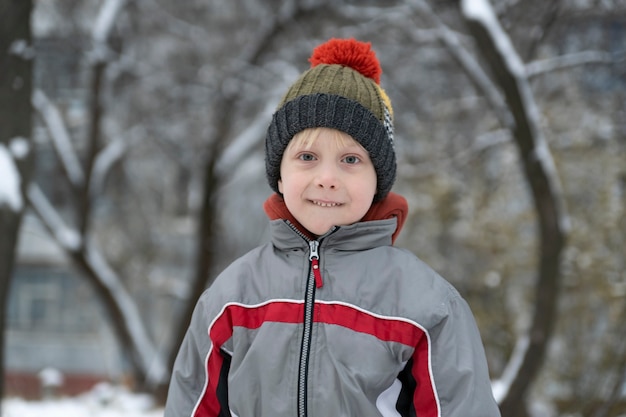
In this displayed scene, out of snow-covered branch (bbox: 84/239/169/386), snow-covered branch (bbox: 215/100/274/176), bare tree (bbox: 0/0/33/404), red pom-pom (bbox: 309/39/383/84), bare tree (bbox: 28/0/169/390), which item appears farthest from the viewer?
snow-covered branch (bbox: 84/239/169/386)

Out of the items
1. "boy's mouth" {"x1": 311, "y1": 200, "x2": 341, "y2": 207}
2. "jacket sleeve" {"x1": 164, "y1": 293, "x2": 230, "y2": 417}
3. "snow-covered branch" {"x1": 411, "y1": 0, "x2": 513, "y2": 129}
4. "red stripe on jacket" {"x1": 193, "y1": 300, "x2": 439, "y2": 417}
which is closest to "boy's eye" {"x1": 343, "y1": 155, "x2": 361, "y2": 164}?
"boy's mouth" {"x1": 311, "y1": 200, "x2": 341, "y2": 207}

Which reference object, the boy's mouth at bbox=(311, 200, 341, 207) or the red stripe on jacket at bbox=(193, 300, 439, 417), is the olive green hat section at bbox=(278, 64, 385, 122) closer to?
the boy's mouth at bbox=(311, 200, 341, 207)

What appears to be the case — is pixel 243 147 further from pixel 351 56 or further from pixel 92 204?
pixel 351 56

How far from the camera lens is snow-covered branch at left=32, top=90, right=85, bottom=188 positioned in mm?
8555

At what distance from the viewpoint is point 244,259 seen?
73.6 inches

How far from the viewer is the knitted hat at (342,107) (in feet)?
5.81

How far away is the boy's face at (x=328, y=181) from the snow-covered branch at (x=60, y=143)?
719 centimetres

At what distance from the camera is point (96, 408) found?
21.0ft

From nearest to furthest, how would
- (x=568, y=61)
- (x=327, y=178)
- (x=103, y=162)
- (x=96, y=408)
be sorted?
1. (x=327, y=178)
2. (x=96, y=408)
3. (x=568, y=61)
4. (x=103, y=162)

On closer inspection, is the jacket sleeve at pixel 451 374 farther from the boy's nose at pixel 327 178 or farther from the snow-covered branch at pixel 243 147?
the snow-covered branch at pixel 243 147

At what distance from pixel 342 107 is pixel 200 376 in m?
0.70

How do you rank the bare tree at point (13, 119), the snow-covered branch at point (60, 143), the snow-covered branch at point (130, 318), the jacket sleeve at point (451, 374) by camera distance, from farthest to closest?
the snow-covered branch at point (60, 143)
the snow-covered branch at point (130, 318)
the bare tree at point (13, 119)
the jacket sleeve at point (451, 374)

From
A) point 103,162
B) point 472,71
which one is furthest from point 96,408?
point 472,71

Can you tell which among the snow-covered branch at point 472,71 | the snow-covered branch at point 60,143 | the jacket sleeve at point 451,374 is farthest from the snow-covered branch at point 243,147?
the jacket sleeve at point 451,374
